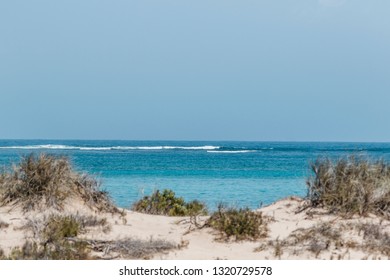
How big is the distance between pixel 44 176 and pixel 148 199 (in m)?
3.69

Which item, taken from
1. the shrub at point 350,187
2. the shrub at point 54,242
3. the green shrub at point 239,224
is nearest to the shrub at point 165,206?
the shrub at point 350,187

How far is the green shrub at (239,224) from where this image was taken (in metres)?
11.7

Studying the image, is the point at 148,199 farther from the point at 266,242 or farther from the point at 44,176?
the point at 266,242

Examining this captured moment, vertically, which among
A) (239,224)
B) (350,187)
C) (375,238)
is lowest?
(375,238)

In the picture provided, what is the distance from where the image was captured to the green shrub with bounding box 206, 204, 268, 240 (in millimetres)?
11680

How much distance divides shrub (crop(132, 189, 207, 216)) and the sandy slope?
1.90 m

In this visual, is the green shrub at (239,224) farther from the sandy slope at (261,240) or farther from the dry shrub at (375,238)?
the dry shrub at (375,238)

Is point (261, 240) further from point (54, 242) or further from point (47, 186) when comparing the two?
point (47, 186)

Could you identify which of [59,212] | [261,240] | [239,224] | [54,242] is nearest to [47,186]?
[59,212]

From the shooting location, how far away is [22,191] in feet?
44.9

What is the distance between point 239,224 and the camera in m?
11.8

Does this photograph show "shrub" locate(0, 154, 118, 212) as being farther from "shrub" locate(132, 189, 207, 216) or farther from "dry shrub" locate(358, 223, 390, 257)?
"dry shrub" locate(358, 223, 390, 257)

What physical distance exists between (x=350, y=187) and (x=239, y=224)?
9.50 ft
